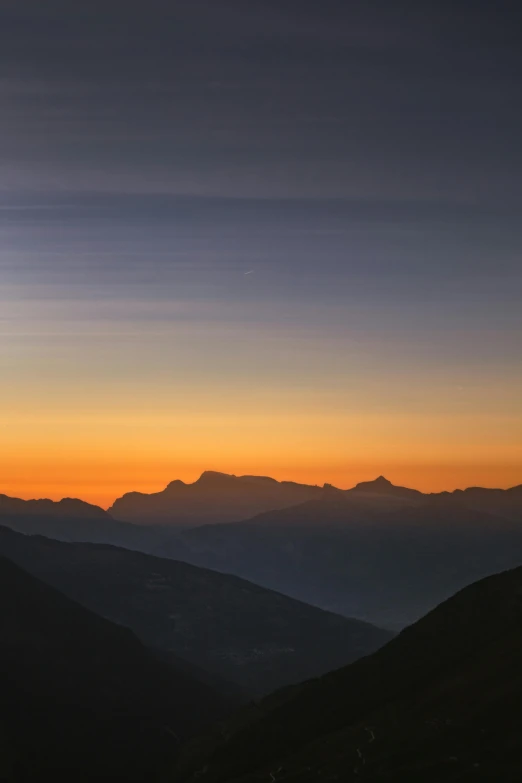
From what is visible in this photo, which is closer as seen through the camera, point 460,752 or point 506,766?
point 506,766

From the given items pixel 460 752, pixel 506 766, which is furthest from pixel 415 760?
pixel 506 766

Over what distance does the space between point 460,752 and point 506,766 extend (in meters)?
15.2

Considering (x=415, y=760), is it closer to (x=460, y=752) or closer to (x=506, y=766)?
(x=460, y=752)

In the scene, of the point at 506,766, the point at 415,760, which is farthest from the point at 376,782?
the point at 506,766

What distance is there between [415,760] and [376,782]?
1102cm

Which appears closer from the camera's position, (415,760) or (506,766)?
(506,766)

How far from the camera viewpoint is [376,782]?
19262 cm

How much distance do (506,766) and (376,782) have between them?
25977mm

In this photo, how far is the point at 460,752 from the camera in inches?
7756

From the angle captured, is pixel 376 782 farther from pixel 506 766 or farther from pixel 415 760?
pixel 506 766

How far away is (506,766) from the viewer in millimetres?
183125

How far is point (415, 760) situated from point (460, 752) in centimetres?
930
